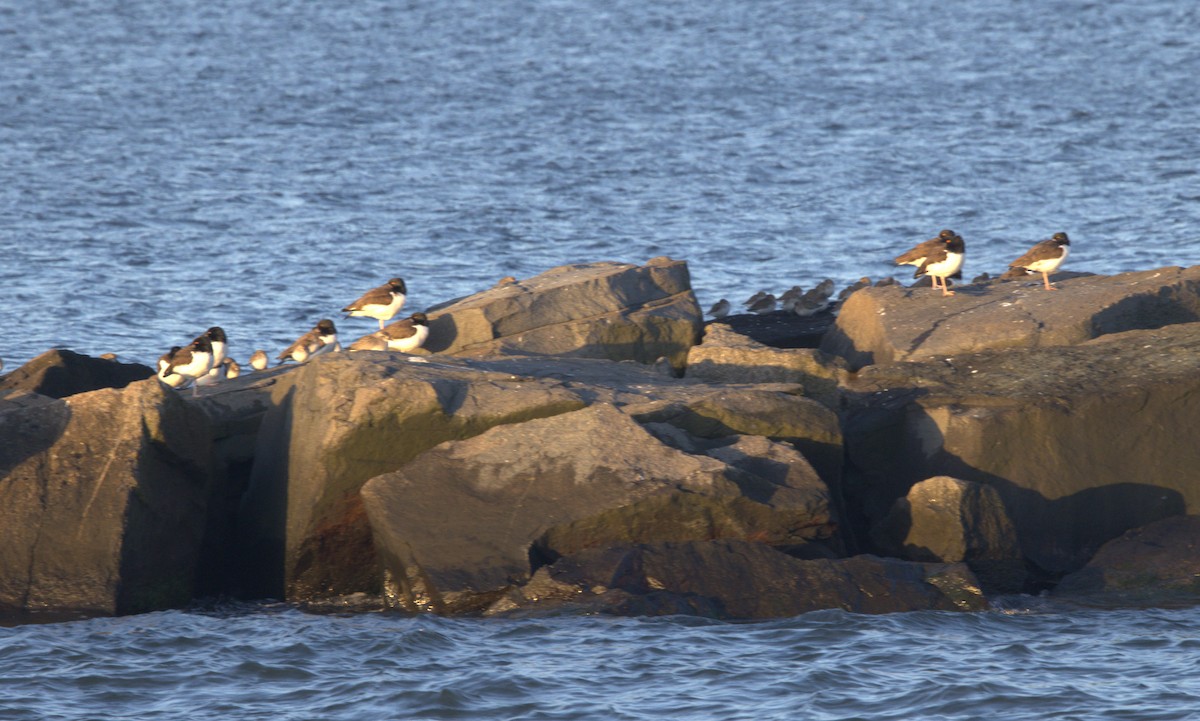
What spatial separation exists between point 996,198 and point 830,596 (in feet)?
79.5

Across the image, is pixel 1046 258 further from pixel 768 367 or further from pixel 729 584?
pixel 729 584

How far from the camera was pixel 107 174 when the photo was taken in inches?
1555

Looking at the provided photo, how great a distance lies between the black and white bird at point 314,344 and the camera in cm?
2052

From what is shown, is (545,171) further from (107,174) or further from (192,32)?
(192,32)

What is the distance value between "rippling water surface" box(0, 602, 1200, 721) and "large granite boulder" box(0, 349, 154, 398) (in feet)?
13.6

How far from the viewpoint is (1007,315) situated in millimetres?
17297

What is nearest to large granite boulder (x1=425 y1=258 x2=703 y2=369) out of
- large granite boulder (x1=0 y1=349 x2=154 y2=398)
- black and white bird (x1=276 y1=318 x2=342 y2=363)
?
black and white bird (x1=276 y1=318 x2=342 y2=363)

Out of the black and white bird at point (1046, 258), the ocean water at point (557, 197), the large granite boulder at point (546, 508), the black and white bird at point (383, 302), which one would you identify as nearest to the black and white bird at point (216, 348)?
the black and white bird at point (383, 302)

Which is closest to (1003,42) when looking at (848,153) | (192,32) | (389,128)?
(848,153)

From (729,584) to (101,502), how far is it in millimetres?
5302

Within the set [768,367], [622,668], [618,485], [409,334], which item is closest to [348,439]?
[618,485]

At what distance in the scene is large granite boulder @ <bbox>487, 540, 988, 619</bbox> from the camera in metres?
13.2

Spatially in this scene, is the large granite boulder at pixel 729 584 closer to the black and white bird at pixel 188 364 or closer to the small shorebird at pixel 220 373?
the black and white bird at pixel 188 364

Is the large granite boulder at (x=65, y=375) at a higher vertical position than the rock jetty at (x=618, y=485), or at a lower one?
higher
